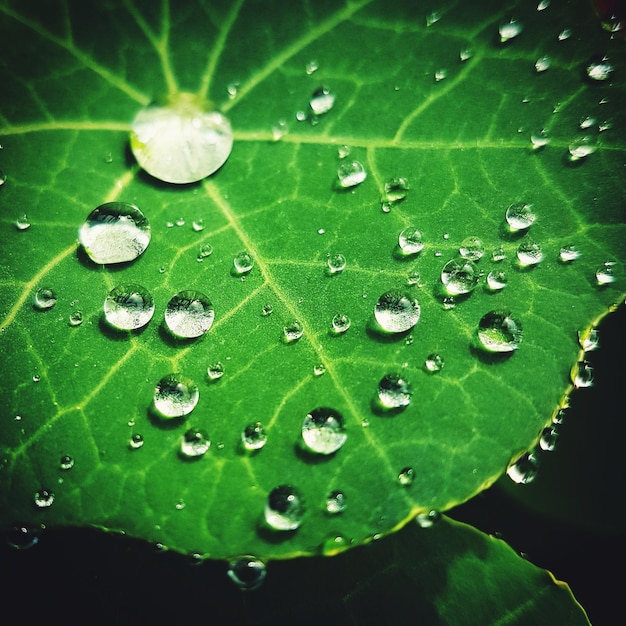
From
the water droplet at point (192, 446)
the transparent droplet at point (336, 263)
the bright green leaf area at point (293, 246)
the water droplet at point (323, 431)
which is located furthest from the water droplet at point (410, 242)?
the water droplet at point (192, 446)

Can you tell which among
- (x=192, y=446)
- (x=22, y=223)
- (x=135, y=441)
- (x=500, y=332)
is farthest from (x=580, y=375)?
(x=22, y=223)

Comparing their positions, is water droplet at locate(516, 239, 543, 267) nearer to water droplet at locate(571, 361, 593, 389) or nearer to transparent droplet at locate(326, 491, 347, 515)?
water droplet at locate(571, 361, 593, 389)

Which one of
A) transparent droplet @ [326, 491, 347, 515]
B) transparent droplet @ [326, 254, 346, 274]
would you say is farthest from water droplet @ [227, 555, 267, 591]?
transparent droplet @ [326, 254, 346, 274]

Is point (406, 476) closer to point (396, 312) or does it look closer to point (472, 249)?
point (396, 312)

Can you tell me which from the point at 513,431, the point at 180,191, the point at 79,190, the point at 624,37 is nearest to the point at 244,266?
the point at 180,191

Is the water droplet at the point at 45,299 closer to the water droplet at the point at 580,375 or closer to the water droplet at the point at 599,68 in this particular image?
the water droplet at the point at 580,375

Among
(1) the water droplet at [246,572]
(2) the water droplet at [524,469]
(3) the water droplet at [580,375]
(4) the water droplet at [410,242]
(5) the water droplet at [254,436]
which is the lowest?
(2) the water droplet at [524,469]

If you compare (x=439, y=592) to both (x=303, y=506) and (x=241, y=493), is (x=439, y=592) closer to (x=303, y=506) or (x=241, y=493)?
(x=303, y=506)
